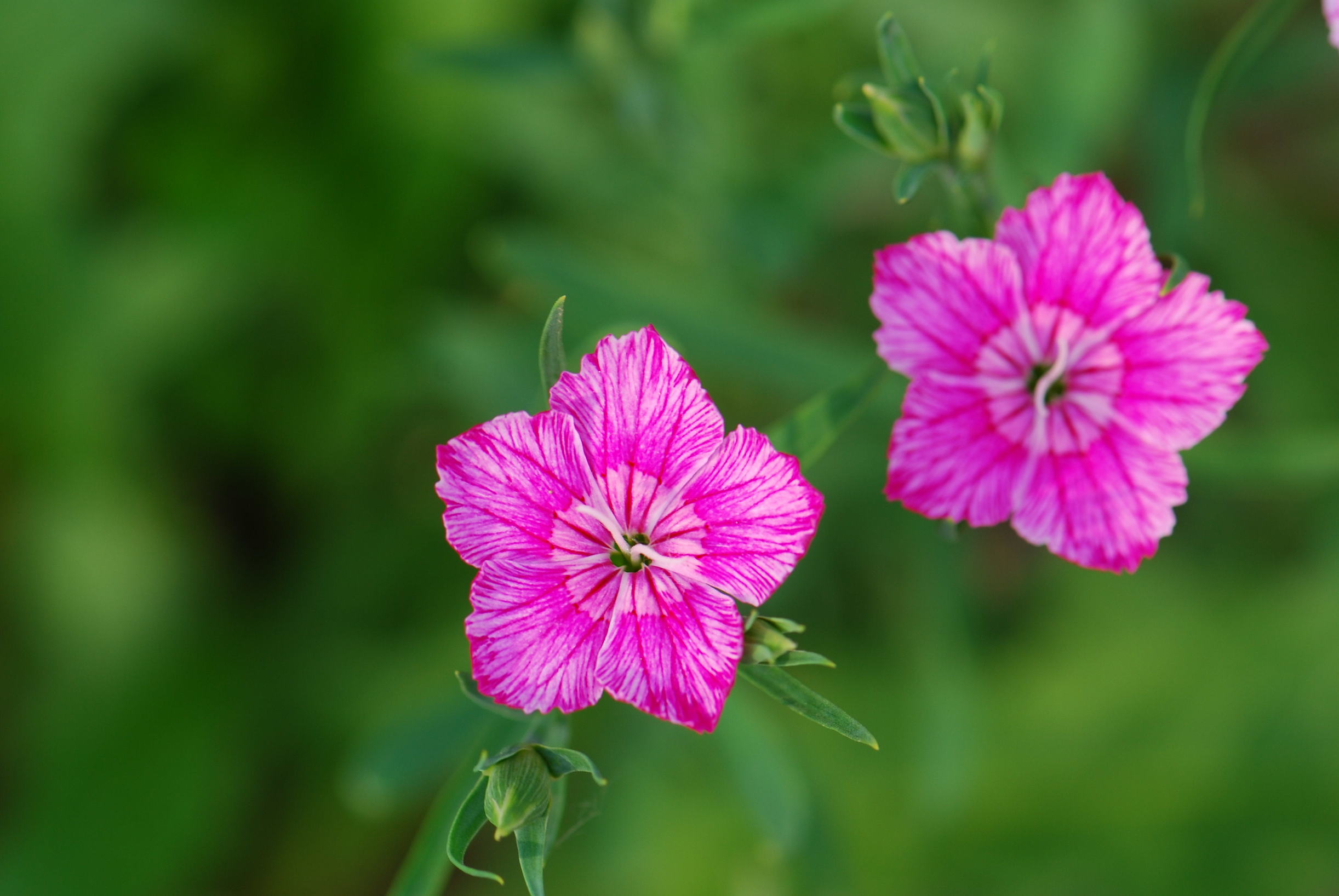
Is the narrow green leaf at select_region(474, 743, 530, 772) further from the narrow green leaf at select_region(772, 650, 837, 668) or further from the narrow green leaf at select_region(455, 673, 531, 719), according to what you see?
the narrow green leaf at select_region(772, 650, 837, 668)

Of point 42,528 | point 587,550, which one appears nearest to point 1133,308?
point 587,550

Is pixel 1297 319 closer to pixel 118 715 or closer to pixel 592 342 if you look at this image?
pixel 592 342

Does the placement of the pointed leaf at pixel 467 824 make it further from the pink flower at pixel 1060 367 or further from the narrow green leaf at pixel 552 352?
the pink flower at pixel 1060 367

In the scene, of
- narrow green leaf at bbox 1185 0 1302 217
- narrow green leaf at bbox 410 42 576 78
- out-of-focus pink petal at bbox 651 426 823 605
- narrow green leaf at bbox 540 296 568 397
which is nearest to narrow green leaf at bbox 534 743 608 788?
out-of-focus pink petal at bbox 651 426 823 605

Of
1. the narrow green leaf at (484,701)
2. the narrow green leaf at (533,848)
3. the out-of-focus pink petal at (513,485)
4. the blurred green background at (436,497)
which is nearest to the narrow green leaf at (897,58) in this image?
the out-of-focus pink petal at (513,485)

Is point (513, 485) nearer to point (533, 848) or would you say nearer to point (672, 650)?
point (672, 650)
